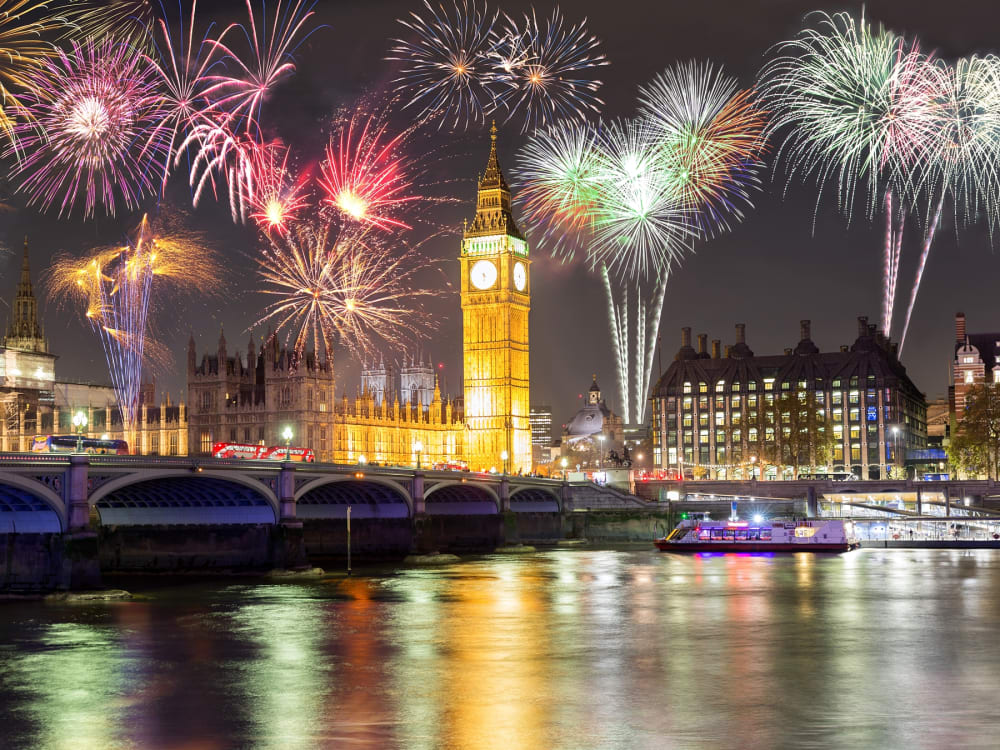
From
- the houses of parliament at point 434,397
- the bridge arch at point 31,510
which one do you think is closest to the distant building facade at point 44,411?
the houses of parliament at point 434,397

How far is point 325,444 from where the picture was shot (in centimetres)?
14338

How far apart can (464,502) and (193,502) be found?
129 feet

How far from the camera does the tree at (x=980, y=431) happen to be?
459 feet

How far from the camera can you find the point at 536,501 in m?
134

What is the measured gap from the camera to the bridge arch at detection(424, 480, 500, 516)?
376ft

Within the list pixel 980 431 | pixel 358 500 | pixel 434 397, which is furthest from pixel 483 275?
pixel 358 500

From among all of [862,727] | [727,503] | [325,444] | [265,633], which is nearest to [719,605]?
[265,633]

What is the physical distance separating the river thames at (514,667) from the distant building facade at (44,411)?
85.6 metres

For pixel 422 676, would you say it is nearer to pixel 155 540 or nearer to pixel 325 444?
pixel 155 540

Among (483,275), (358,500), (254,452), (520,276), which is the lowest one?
(358,500)

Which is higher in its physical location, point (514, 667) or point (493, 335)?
point (493, 335)

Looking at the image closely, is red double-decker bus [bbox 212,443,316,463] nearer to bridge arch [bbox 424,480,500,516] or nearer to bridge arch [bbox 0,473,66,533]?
bridge arch [bbox 424,480,500,516]

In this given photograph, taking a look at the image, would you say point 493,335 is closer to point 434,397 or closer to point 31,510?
point 434,397

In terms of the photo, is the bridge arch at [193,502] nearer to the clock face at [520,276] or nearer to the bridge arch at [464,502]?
the bridge arch at [464,502]
